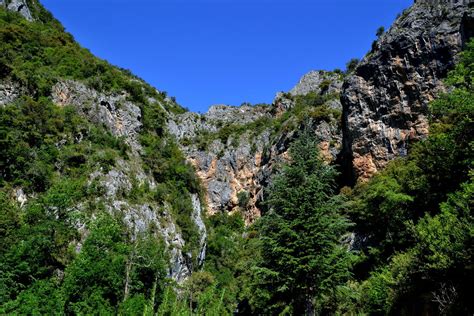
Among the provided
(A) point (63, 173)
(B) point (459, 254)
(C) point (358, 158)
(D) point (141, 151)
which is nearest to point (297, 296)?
(B) point (459, 254)

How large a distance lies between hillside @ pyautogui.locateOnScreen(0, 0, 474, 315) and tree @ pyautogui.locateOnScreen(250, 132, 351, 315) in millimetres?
81

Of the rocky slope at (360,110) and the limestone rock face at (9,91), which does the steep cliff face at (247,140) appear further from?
the limestone rock face at (9,91)

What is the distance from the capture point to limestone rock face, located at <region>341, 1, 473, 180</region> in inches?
1388

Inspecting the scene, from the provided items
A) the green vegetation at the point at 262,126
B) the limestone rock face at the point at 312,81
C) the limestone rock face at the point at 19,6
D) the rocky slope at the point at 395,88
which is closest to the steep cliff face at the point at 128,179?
the rocky slope at the point at 395,88

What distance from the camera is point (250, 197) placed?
63.3 meters

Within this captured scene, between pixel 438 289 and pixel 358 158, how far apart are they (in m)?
29.2

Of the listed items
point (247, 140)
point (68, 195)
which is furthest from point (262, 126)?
point (68, 195)

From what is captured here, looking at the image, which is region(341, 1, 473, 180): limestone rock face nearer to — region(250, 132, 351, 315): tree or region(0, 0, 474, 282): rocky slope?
region(0, 0, 474, 282): rocky slope

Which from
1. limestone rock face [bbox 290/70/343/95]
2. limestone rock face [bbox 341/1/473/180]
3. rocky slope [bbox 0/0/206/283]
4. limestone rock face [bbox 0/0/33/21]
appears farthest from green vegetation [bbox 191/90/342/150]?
limestone rock face [bbox 0/0/33/21]

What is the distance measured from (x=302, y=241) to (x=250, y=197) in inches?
1956

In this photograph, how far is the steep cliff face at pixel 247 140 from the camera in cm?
5686

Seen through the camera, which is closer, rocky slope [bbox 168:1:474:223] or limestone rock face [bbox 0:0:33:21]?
rocky slope [bbox 168:1:474:223]

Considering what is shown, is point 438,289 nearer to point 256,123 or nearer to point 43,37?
point 43,37

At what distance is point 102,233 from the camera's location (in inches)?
902
